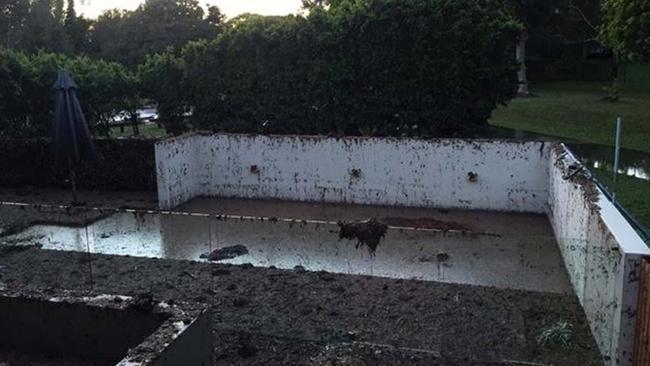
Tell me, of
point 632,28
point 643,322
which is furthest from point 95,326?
point 632,28

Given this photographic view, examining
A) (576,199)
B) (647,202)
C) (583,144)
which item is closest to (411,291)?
(576,199)

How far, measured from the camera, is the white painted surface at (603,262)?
520 centimetres

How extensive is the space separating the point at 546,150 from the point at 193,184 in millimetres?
7364

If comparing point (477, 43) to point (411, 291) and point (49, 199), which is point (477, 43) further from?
point (49, 199)

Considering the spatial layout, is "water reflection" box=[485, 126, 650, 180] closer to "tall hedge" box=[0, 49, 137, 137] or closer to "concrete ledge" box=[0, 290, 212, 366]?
"tall hedge" box=[0, 49, 137, 137]

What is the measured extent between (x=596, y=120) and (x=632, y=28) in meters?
6.79

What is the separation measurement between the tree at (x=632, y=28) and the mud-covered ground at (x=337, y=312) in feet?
41.0

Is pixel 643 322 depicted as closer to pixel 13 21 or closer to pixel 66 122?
pixel 66 122

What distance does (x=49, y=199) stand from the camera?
13508 millimetres

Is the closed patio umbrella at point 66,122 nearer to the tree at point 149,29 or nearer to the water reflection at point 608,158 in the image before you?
the water reflection at point 608,158

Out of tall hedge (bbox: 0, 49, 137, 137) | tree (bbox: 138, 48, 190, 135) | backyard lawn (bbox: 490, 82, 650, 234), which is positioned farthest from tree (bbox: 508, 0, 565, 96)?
tall hedge (bbox: 0, 49, 137, 137)

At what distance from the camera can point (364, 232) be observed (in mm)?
8656

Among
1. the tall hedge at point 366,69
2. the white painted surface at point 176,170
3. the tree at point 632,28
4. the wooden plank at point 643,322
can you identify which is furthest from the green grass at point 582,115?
the wooden plank at point 643,322

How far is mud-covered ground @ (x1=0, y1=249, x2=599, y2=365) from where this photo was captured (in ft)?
19.1
